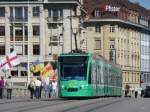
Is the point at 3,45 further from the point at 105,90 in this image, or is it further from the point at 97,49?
the point at 105,90

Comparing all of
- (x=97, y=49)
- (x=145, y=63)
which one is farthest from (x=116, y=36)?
(x=145, y=63)

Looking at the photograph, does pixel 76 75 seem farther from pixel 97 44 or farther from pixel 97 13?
pixel 97 13

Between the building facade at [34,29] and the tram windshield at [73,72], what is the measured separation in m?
64.7

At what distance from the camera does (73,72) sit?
1884 inches

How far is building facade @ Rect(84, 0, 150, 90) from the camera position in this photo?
140500 millimetres

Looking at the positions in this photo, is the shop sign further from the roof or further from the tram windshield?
the tram windshield

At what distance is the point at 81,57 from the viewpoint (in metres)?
48.2

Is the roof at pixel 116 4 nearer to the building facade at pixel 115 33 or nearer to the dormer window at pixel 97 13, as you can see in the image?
the building facade at pixel 115 33

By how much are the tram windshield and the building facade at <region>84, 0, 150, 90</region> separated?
87305 mm

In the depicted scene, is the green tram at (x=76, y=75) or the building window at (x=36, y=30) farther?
the building window at (x=36, y=30)

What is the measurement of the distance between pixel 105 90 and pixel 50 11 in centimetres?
5788

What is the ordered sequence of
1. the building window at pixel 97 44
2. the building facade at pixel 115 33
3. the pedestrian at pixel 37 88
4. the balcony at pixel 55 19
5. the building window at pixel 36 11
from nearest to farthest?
the pedestrian at pixel 37 88 → the building window at pixel 36 11 → the balcony at pixel 55 19 → the building facade at pixel 115 33 → the building window at pixel 97 44

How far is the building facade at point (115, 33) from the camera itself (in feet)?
461

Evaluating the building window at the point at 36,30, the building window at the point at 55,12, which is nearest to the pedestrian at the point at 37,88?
the building window at the point at 36,30
